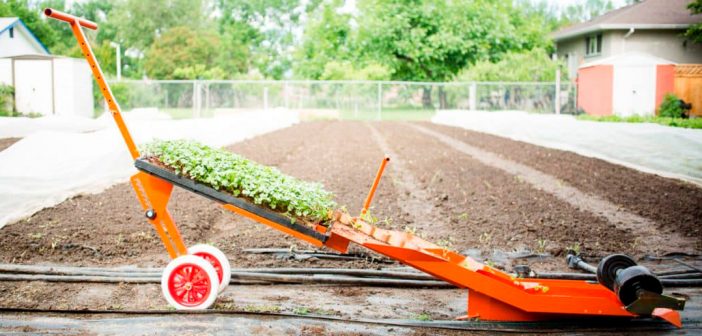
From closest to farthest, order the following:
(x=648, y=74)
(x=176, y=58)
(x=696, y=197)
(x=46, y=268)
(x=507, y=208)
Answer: (x=46, y=268)
(x=507, y=208)
(x=696, y=197)
(x=648, y=74)
(x=176, y=58)

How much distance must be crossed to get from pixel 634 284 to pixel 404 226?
3.40 meters

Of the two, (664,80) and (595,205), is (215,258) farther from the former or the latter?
(664,80)

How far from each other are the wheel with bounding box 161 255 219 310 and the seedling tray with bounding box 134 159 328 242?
1.34 ft

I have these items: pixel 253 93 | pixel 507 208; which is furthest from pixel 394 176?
pixel 253 93

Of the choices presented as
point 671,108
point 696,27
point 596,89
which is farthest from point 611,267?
point 596,89

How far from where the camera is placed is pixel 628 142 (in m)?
11.2

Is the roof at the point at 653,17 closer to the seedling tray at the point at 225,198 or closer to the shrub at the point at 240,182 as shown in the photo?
the shrub at the point at 240,182

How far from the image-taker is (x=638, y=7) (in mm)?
28484

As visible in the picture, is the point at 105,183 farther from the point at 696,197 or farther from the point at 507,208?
the point at 696,197

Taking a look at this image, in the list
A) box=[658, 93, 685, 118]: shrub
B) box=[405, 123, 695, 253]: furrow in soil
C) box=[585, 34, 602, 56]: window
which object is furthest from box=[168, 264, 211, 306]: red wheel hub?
box=[585, 34, 602, 56]: window

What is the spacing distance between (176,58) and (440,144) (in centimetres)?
2795

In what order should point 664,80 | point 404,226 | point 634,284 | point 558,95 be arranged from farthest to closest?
point 558,95 → point 664,80 → point 404,226 → point 634,284

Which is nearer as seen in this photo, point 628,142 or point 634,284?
point 634,284

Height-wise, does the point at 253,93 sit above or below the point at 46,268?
above
